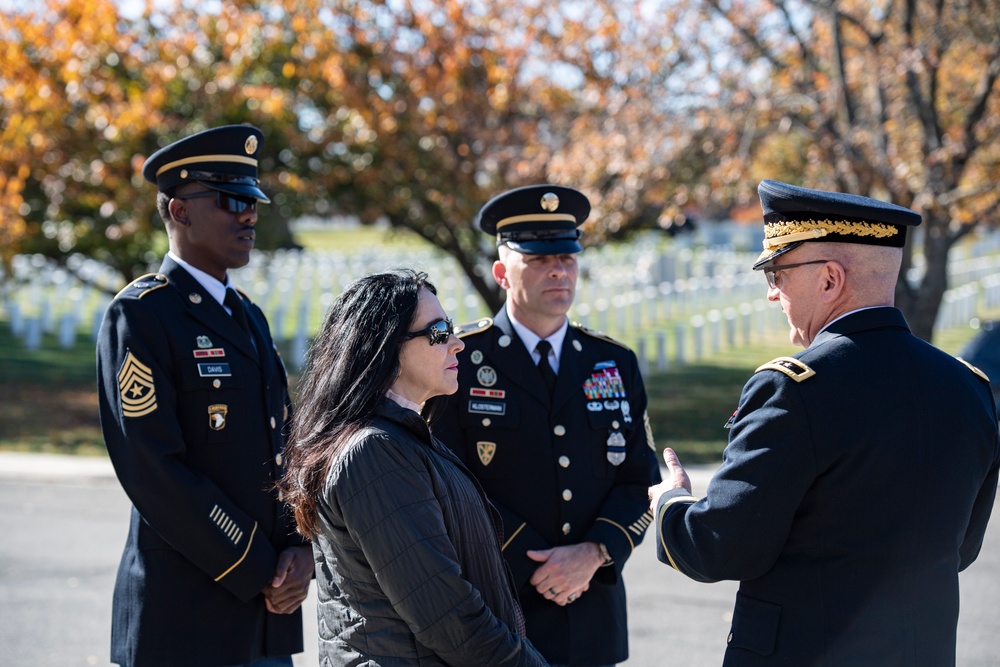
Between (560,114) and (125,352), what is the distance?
9.66 meters

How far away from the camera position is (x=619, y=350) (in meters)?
3.97

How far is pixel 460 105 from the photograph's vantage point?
11.7 meters

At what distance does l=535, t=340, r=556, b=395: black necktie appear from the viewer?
377 cm

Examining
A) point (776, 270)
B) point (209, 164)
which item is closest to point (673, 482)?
point (776, 270)

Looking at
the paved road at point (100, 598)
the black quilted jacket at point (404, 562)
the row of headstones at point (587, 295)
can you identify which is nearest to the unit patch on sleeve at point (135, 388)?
the black quilted jacket at point (404, 562)

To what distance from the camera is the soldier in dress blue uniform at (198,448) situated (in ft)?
10.4

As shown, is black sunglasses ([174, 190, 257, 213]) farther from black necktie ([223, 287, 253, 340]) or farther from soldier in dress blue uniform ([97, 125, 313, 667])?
black necktie ([223, 287, 253, 340])

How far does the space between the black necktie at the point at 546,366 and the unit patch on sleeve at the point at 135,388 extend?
1.31 m

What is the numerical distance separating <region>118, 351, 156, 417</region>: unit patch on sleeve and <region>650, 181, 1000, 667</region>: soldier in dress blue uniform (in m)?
1.59

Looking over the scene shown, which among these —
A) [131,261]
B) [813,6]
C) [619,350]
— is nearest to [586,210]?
[619,350]

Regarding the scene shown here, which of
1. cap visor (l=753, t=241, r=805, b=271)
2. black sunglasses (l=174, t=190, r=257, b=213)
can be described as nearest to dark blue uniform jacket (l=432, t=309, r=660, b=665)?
black sunglasses (l=174, t=190, r=257, b=213)

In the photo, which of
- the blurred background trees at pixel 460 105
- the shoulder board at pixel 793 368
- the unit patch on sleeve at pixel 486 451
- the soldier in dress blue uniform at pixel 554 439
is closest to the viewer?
the shoulder board at pixel 793 368

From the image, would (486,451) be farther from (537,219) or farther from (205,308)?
(205,308)

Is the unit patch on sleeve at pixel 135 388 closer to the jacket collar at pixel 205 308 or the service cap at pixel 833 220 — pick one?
the jacket collar at pixel 205 308
